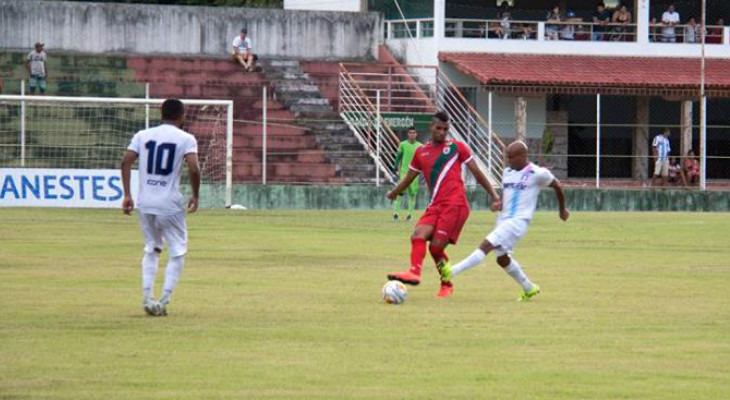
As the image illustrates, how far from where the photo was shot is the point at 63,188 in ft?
117

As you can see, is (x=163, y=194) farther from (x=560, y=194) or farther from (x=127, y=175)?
(x=560, y=194)

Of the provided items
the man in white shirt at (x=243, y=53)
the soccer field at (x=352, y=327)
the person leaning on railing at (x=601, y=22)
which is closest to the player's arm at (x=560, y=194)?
the soccer field at (x=352, y=327)

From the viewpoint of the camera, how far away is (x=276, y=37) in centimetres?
5225

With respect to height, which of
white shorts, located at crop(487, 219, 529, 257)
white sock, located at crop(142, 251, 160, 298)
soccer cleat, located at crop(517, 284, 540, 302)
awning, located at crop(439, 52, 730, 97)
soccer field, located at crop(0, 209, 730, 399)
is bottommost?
soccer field, located at crop(0, 209, 730, 399)

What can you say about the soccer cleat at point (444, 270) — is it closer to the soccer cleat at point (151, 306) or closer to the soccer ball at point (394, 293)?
the soccer ball at point (394, 293)

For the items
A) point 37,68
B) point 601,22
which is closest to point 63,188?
point 37,68

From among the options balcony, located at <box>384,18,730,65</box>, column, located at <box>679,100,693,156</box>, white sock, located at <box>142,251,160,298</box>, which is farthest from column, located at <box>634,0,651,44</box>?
white sock, located at <box>142,251,160,298</box>

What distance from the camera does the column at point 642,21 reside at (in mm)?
53675

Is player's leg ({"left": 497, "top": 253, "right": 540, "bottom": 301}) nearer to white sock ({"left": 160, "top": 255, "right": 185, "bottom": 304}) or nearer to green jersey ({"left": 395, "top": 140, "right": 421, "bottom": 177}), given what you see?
white sock ({"left": 160, "top": 255, "right": 185, "bottom": 304})

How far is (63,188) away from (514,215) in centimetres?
2078

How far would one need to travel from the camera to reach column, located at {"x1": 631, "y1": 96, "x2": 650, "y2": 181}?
1993 inches

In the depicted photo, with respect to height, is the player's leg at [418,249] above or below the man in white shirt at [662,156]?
below

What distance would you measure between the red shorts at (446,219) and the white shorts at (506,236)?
1.47ft

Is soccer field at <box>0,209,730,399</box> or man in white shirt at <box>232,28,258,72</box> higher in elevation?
man in white shirt at <box>232,28,258,72</box>
